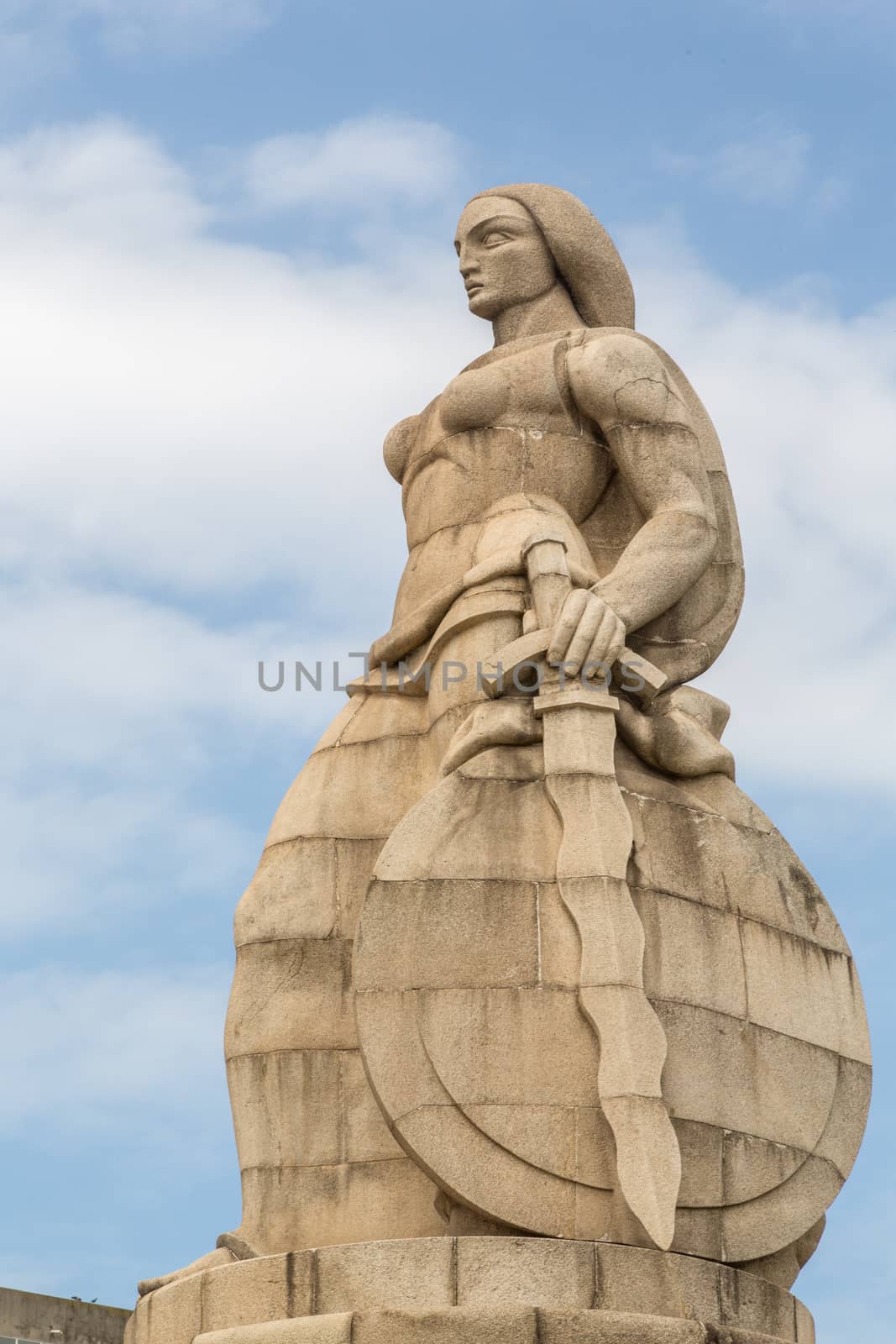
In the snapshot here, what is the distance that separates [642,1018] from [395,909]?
132 cm

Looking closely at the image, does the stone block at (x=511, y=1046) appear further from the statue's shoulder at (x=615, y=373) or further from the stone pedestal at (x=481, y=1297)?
the statue's shoulder at (x=615, y=373)

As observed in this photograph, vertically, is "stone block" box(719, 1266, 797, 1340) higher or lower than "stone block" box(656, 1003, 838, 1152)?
lower

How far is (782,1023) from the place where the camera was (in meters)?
13.0

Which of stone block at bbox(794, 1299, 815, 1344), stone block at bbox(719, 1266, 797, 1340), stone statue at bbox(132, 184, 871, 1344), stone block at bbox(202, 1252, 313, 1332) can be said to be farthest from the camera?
stone block at bbox(794, 1299, 815, 1344)

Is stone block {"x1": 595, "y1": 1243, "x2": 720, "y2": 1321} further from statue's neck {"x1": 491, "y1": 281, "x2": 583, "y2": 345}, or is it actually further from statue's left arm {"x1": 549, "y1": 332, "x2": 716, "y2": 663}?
statue's neck {"x1": 491, "y1": 281, "x2": 583, "y2": 345}

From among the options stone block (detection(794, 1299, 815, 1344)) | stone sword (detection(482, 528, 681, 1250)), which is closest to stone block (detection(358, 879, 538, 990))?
stone sword (detection(482, 528, 681, 1250))

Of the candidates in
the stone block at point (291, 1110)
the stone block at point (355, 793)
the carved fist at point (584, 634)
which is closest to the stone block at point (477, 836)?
the carved fist at point (584, 634)

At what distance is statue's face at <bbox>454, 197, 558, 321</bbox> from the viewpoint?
49.8ft

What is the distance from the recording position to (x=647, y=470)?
563 inches

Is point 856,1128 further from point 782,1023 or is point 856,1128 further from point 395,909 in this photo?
point 395,909

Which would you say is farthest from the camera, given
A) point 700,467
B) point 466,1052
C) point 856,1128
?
point 700,467

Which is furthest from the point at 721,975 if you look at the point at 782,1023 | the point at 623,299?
the point at 623,299

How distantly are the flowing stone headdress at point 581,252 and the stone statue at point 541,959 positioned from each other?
520 mm

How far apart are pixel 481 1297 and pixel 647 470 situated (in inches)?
188
